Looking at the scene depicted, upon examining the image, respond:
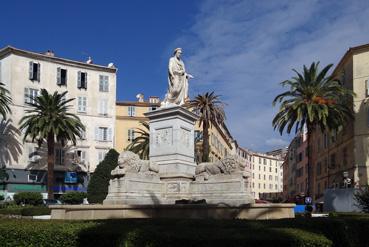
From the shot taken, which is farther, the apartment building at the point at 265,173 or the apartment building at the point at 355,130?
the apartment building at the point at 265,173

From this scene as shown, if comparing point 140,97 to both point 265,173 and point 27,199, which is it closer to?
point 27,199

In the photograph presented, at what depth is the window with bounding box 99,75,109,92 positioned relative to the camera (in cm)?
6812

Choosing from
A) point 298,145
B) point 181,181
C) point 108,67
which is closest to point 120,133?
point 108,67

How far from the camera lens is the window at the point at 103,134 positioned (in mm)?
66688

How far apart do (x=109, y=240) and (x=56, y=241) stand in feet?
3.89

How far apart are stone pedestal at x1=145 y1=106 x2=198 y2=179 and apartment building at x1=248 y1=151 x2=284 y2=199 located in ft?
414

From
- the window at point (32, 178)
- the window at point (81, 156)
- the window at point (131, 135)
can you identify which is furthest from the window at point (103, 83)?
the window at point (32, 178)

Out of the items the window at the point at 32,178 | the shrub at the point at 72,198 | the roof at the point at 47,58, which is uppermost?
the roof at the point at 47,58

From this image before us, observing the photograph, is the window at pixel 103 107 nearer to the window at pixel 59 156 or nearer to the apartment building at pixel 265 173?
the window at pixel 59 156

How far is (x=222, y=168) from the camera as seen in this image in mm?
17812

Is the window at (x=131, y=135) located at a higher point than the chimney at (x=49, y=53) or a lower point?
lower

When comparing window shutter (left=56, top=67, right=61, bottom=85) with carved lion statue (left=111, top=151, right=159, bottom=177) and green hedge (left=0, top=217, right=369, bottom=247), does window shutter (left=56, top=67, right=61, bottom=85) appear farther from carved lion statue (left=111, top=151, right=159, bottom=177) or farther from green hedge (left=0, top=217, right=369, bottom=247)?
green hedge (left=0, top=217, right=369, bottom=247)

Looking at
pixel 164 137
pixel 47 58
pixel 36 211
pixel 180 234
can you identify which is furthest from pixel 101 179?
pixel 180 234

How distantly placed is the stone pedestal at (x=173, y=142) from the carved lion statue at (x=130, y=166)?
634mm
